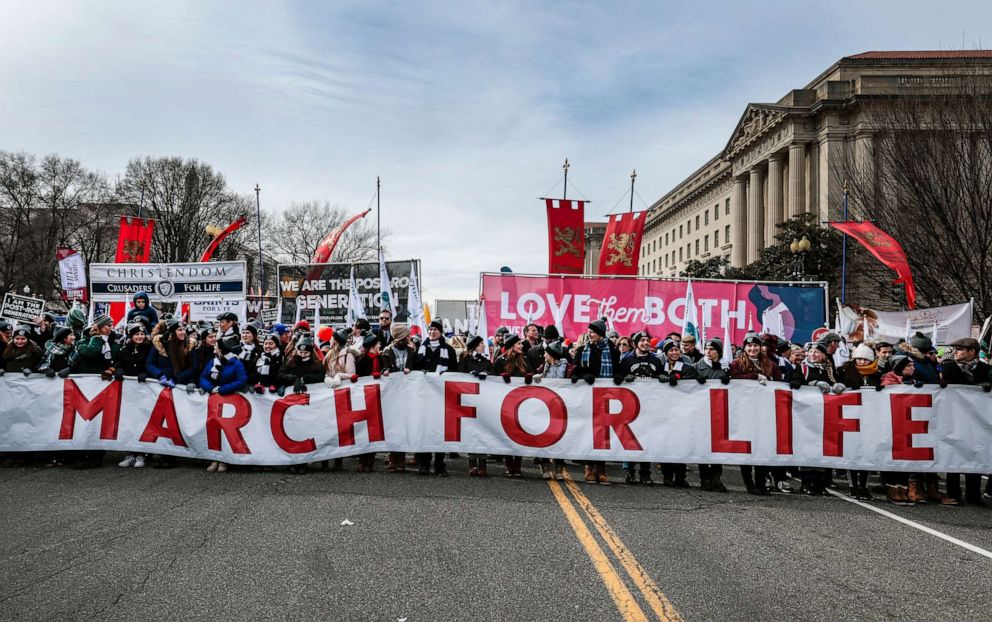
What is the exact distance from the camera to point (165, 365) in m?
9.08

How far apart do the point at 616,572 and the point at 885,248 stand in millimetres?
14736

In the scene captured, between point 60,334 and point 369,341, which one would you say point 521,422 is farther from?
point 60,334

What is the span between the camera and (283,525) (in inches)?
227

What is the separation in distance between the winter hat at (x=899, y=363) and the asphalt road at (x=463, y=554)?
5.44 ft

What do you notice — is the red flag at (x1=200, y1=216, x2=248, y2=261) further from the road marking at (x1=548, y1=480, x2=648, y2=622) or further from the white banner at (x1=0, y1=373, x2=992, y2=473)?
the road marking at (x1=548, y1=480, x2=648, y2=622)

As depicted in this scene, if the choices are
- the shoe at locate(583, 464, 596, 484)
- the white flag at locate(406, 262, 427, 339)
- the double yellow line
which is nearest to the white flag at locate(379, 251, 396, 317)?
the white flag at locate(406, 262, 427, 339)

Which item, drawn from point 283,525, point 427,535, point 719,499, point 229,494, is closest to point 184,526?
point 283,525

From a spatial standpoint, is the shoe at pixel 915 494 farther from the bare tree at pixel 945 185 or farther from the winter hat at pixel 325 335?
the bare tree at pixel 945 185

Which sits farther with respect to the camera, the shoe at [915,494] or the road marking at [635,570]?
the shoe at [915,494]

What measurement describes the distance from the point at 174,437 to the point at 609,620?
6621mm

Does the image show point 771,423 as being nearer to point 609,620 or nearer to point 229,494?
point 609,620

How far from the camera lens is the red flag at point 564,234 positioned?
17.5 meters

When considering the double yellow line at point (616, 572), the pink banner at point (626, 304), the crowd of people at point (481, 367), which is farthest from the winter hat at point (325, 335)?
the double yellow line at point (616, 572)

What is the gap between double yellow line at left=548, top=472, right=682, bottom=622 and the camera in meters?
3.95
